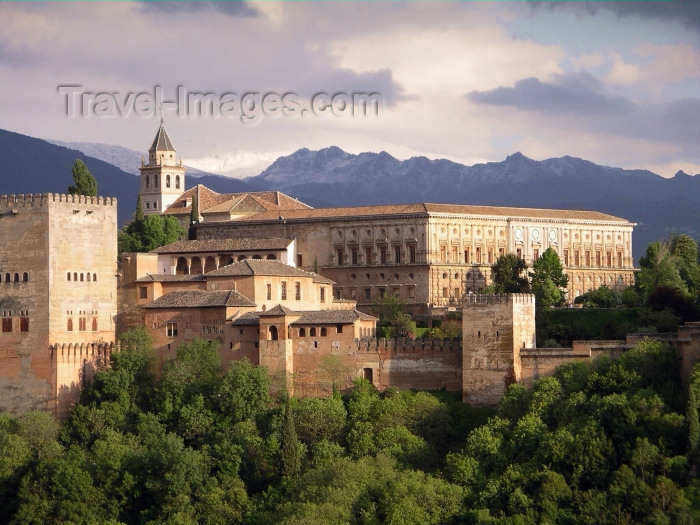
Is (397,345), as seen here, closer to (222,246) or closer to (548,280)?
(548,280)

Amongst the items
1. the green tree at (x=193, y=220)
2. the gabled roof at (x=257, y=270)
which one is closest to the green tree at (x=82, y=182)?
the gabled roof at (x=257, y=270)

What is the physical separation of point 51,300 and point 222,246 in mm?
16947

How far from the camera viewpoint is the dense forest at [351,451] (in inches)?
2215

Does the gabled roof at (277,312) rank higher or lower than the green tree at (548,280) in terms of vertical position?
lower

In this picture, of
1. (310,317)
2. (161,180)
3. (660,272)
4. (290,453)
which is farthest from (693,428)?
(161,180)

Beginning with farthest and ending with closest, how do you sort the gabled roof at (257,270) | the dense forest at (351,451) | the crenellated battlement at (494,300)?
1. the gabled roof at (257,270)
2. the crenellated battlement at (494,300)
3. the dense forest at (351,451)

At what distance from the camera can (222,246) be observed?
85.1 m

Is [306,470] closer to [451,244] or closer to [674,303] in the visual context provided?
[674,303]

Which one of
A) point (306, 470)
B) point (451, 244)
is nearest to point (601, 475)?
point (306, 470)

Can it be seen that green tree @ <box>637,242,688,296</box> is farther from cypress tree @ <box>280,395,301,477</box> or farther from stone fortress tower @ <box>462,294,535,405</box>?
cypress tree @ <box>280,395,301,477</box>

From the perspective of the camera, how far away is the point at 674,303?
247 ft

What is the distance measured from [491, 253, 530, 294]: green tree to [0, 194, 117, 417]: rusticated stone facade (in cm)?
2162

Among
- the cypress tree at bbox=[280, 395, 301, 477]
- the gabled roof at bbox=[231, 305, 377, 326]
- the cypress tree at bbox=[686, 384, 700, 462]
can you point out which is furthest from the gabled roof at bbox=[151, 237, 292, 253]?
the cypress tree at bbox=[686, 384, 700, 462]

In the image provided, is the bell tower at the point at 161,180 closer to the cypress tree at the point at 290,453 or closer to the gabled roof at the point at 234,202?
the gabled roof at the point at 234,202
